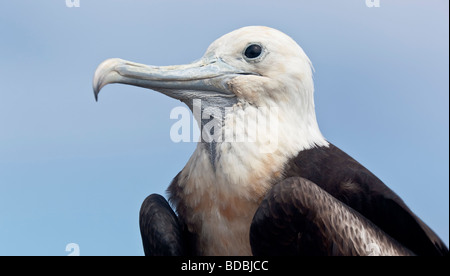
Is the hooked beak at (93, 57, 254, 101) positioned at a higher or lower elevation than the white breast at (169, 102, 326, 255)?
higher

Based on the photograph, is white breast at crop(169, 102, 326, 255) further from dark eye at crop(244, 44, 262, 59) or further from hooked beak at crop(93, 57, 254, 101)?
dark eye at crop(244, 44, 262, 59)

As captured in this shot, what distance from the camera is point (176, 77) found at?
4.51m

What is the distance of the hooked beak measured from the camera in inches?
173

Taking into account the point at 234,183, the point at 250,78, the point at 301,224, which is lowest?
the point at 301,224

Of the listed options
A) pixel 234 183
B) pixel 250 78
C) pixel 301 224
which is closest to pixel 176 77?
pixel 250 78

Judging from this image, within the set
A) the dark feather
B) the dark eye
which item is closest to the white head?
the dark eye

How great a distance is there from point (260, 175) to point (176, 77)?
0.66 meters

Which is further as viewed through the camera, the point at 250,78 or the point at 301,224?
the point at 250,78

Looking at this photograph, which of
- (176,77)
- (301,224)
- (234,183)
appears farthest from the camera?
(176,77)

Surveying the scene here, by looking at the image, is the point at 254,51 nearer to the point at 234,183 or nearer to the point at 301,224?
the point at 234,183

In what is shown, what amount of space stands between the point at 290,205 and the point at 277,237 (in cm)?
17

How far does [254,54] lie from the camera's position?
15.1 feet
